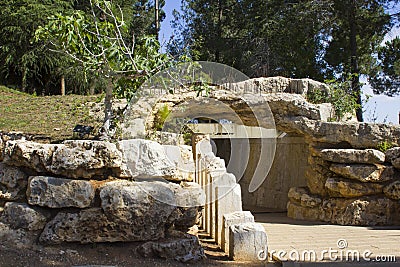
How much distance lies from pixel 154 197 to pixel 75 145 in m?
0.84

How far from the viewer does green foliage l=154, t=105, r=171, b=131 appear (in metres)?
6.72

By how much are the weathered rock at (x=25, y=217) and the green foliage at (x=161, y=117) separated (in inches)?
129

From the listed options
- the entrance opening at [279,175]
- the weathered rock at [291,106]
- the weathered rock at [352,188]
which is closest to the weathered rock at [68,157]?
the weathered rock at [291,106]

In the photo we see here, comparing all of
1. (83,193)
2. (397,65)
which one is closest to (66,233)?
(83,193)

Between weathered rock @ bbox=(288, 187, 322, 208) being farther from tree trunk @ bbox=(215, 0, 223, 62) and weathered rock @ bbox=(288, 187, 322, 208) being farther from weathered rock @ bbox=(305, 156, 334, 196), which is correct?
tree trunk @ bbox=(215, 0, 223, 62)

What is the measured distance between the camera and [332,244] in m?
5.16

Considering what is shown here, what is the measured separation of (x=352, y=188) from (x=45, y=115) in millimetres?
5219

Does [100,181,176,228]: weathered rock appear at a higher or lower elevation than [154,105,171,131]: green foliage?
lower

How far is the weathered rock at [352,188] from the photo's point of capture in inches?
269

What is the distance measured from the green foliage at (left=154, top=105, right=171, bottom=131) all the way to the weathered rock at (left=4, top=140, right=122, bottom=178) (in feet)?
9.82

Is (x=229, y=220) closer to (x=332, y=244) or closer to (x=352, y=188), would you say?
(x=332, y=244)

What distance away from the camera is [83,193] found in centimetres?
355

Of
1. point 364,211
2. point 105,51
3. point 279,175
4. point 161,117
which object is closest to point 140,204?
point 105,51

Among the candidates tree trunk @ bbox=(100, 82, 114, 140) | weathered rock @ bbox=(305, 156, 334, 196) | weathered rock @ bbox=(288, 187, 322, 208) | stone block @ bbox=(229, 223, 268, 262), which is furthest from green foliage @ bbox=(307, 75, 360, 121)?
stone block @ bbox=(229, 223, 268, 262)
